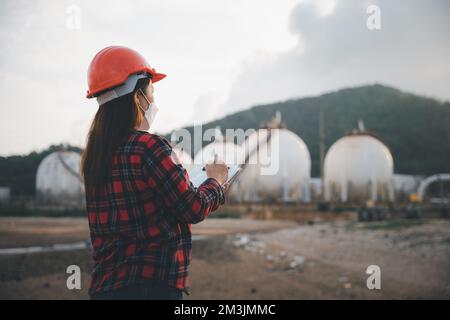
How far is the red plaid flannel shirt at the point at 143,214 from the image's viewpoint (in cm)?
157

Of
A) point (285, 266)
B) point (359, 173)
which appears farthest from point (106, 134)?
point (359, 173)

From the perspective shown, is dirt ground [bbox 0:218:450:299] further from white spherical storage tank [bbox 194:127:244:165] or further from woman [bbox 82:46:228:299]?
white spherical storage tank [bbox 194:127:244:165]

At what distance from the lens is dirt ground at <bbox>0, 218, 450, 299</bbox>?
5.36 m

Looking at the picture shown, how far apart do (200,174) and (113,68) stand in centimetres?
63

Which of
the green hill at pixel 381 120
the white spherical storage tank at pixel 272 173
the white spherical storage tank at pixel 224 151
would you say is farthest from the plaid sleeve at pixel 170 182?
the green hill at pixel 381 120

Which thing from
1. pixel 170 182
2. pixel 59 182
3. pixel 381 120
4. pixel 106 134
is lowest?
pixel 59 182

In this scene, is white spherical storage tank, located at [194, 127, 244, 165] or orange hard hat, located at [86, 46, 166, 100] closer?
orange hard hat, located at [86, 46, 166, 100]

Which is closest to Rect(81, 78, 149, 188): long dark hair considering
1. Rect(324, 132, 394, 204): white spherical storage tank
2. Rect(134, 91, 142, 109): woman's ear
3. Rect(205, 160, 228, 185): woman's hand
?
Rect(134, 91, 142, 109): woman's ear

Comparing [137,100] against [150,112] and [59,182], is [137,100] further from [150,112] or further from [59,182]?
[59,182]

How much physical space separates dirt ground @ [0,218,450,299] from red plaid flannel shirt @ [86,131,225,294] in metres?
3.77

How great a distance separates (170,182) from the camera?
156cm

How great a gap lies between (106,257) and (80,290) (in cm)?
424

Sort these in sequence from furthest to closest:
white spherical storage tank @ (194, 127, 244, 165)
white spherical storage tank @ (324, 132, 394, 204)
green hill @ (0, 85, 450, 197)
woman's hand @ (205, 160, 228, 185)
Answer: green hill @ (0, 85, 450, 197) → white spherical storage tank @ (194, 127, 244, 165) → white spherical storage tank @ (324, 132, 394, 204) → woman's hand @ (205, 160, 228, 185)

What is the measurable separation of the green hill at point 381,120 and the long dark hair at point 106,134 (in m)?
33.8
